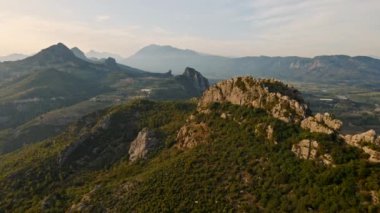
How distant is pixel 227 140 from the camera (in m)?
89.4

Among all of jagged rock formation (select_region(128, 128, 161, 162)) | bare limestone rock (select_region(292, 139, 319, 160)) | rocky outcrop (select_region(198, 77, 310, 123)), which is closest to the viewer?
bare limestone rock (select_region(292, 139, 319, 160))

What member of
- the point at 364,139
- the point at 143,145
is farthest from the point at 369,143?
the point at 143,145

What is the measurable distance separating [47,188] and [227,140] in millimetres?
44411

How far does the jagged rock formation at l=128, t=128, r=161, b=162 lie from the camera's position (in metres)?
103

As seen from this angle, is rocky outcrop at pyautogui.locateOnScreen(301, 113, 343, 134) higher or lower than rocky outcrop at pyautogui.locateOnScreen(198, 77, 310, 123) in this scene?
lower

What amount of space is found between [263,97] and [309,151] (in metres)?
25.8

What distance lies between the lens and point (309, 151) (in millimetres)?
72062

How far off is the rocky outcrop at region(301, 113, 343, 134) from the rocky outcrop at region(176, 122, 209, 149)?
24.0m

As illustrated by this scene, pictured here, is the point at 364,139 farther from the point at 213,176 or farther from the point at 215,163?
the point at 215,163

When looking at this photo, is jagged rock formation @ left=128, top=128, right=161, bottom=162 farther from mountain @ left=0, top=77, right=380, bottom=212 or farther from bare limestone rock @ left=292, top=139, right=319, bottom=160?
bare limestone rock @ left=292, top=139, right=319, bottom=160

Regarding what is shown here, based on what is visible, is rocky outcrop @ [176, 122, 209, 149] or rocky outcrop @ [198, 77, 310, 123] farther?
rocky outcrop @ [176, 122, 209, 149]

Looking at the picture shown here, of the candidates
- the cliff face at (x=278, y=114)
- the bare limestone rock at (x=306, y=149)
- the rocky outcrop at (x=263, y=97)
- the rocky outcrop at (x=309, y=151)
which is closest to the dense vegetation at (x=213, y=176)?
the rocky outcrop at (x=309, y=151)

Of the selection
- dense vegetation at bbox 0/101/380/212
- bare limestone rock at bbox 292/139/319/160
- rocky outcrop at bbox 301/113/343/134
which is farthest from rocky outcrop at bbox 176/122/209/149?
bare limestone rock at bbox 292/139/319/160

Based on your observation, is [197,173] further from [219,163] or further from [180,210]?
[180,210]
